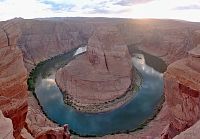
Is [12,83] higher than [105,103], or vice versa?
[12,83]

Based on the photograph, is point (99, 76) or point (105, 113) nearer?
point (105, 113)

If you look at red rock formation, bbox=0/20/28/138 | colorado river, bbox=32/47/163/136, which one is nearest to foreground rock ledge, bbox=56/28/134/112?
colorado river, bbox=32/47/163/136

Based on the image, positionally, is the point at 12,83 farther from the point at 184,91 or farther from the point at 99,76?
the point at 99,76

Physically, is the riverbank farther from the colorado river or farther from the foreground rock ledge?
the colorado river

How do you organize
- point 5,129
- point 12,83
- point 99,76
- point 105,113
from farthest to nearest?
point 99,76 → point 105,113 → point 12,83 → point 5,129

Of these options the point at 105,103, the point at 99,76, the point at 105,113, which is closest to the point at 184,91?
the point at 105,113
